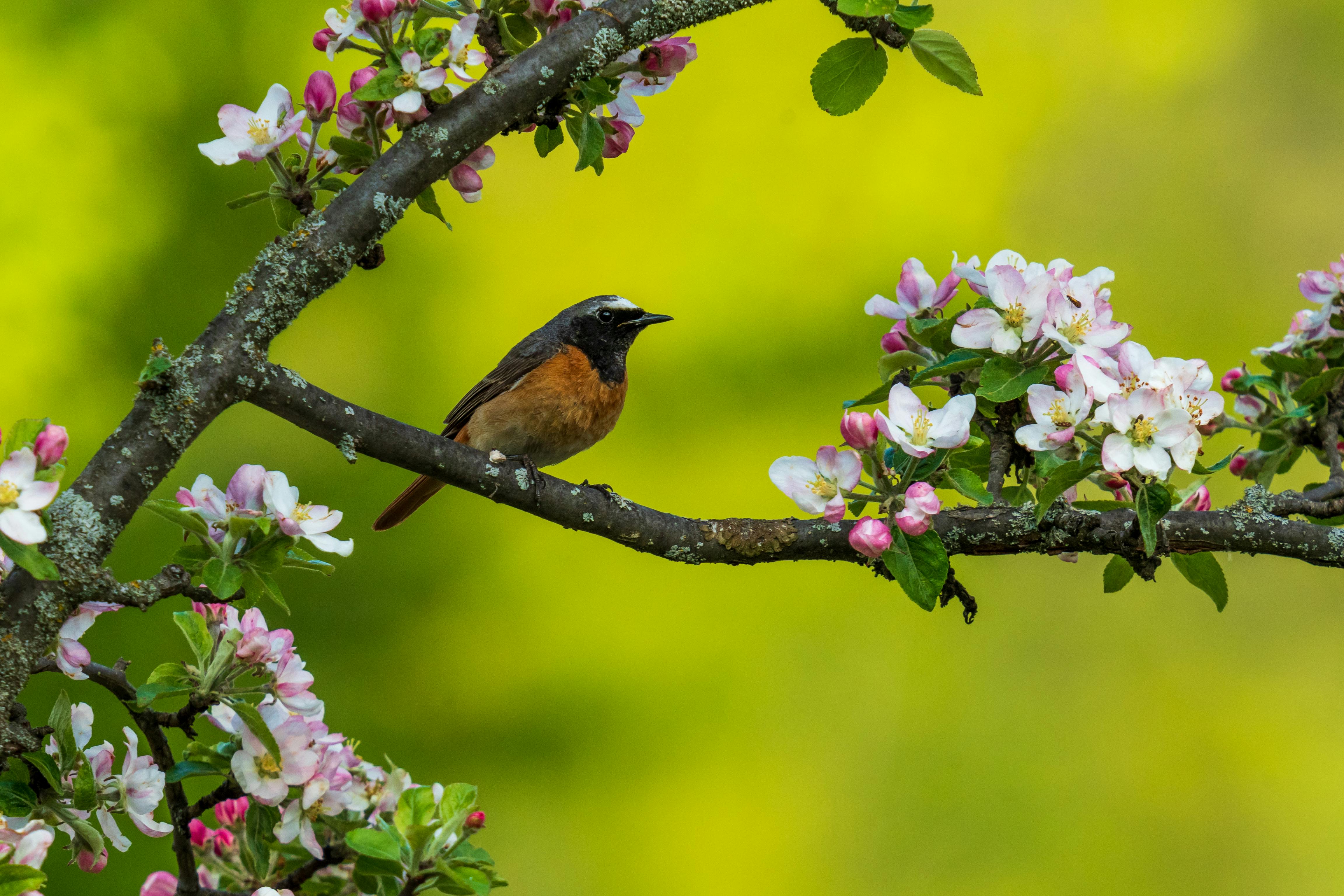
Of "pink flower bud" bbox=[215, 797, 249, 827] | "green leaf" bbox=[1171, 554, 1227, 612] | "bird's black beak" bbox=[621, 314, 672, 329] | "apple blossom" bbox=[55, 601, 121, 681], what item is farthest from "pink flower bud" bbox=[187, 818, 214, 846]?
"bird's black beak" bbox=[621, 314, 672, 329]

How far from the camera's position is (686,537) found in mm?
1458

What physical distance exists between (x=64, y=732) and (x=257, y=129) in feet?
2.35

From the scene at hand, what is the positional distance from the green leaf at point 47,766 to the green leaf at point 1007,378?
1.10 m

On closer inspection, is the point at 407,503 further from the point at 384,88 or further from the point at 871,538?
the point at 871,538

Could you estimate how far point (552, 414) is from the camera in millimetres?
2654

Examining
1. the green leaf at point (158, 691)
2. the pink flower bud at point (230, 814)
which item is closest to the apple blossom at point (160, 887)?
the pink flower bud at point (230, 814)

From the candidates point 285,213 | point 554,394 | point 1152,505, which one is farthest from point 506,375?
point 1152,505

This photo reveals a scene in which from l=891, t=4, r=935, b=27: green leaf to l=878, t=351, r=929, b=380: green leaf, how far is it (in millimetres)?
404

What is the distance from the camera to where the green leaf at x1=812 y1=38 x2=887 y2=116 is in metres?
1.48

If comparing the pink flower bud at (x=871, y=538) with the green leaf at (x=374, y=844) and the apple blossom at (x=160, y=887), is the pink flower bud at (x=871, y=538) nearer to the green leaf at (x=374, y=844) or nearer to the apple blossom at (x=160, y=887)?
the green leaf at (x=374, y=844)

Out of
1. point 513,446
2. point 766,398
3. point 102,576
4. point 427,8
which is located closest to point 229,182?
point 766,398

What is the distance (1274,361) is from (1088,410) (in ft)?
2.45

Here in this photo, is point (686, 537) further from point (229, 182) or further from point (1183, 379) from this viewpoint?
point (229, 182)

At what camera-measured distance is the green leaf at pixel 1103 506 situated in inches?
55.9
